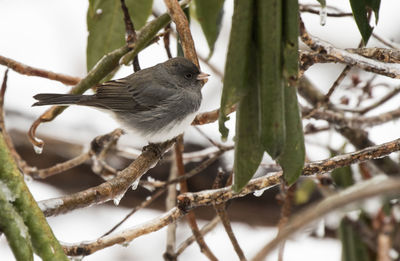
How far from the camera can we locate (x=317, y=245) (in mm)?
3045

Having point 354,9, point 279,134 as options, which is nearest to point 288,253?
point 354,9

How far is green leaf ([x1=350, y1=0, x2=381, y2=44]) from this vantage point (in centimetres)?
153

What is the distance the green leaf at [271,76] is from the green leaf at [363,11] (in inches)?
21.8

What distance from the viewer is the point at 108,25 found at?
7.58 ft

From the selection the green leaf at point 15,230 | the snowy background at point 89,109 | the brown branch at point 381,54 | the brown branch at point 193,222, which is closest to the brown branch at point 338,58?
the brown branch at point 381,54

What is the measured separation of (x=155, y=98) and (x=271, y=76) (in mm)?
1604

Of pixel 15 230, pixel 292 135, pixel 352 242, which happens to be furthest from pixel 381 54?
pixel 15 230

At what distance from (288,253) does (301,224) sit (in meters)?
2.31

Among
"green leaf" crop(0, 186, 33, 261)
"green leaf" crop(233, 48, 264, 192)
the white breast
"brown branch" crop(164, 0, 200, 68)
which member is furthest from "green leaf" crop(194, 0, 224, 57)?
"green leaf" crop(0, 186, 33, 261)

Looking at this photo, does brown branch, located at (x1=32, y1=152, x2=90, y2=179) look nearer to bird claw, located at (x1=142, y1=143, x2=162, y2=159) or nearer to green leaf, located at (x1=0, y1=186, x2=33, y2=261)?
bird claw, located at (x1=142, y1=143, x2=162, y2=159)

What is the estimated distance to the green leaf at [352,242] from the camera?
2.15m

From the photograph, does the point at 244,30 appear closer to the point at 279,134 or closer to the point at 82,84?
the point at 279,134

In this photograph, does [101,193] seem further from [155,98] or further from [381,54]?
[155,98]

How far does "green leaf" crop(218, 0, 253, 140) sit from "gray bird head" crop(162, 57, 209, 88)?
1.19 meters
